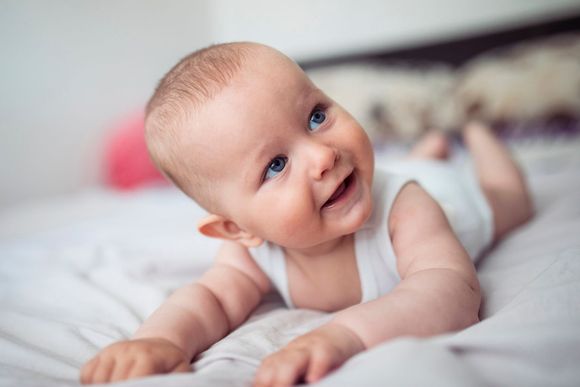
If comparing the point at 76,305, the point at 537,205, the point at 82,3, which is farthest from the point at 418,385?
the point at 82,3

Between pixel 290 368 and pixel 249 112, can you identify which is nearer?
pixel 290 368

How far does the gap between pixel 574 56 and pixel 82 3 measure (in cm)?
225

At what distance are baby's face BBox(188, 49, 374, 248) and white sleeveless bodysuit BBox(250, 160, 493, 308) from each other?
0.32 ft

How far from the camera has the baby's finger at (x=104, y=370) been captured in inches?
22.4

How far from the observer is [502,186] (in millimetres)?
1165

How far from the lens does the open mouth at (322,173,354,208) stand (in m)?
0.72

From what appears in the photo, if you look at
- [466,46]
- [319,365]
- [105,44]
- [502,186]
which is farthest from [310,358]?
[105,44]

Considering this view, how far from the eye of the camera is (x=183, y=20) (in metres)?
3.11

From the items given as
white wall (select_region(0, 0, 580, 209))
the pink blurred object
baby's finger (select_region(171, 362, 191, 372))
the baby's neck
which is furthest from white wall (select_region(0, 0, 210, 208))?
baby's finger (select_region(171, 362, 191, 372))

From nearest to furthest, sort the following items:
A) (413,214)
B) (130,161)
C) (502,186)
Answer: (413,214), (502,186), (130,161)

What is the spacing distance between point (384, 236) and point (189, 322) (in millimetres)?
325

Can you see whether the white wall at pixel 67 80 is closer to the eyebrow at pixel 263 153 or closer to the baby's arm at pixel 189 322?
the baby's arm at pixel 189 322

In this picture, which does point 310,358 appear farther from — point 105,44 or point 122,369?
point 105,44

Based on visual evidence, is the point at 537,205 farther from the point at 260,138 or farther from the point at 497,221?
the point at 260,138
